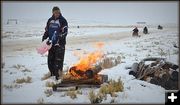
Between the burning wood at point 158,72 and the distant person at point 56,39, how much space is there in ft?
5.52

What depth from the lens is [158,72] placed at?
811 cm

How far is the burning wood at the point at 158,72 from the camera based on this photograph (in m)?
8.04

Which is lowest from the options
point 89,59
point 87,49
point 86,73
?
point 86,73

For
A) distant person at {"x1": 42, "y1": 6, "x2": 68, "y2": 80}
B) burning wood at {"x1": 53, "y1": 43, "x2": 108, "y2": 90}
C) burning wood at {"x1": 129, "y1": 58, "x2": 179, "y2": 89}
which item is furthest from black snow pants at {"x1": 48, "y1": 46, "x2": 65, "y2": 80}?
burning wood at {"x1": 129, "y1": 58, "x2": 179, "y2": 89}

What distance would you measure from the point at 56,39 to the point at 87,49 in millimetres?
785

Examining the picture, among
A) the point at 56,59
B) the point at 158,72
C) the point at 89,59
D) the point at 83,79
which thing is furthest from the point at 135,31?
the point at 56,59

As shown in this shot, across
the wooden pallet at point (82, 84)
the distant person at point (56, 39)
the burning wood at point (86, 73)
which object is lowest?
the wooden pallet at point (82, 84)

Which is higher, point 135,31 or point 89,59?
point 135,31

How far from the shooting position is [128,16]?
346 inches

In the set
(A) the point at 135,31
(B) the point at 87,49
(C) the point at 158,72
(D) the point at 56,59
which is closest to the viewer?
(C) the point at 158,72

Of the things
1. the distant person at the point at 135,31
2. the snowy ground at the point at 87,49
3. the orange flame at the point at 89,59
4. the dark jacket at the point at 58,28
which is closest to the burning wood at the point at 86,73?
the orange flame at the point at 89,59

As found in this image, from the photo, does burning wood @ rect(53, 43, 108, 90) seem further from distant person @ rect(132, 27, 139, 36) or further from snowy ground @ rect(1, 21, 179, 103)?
distant person @ rect(132, 27, 139, 36)

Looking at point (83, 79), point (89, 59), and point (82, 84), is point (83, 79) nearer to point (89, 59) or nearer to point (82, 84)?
point (82, 84)

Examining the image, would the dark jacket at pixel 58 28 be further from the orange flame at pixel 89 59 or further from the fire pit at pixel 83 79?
the fire pit at pixel 83 79
